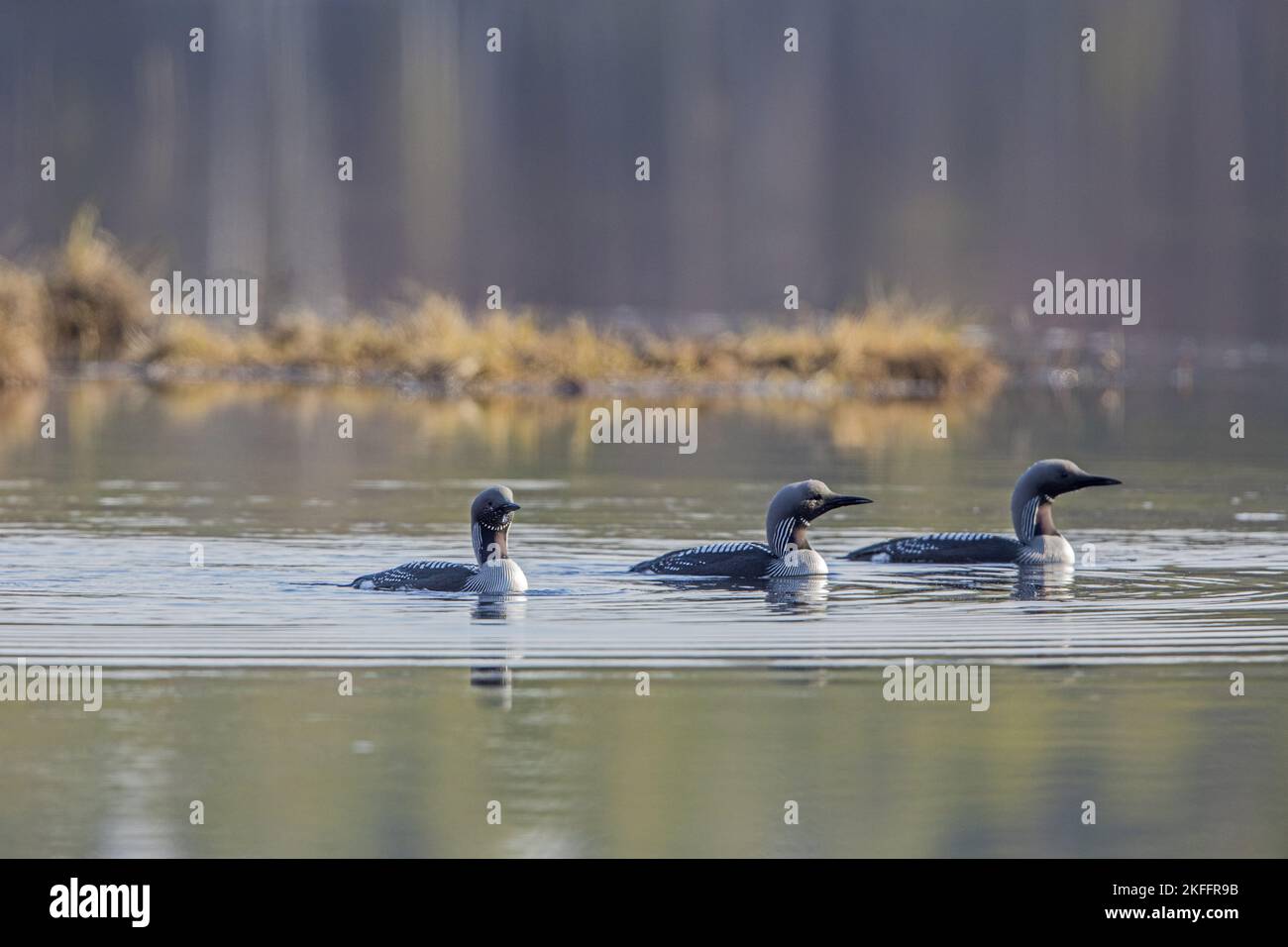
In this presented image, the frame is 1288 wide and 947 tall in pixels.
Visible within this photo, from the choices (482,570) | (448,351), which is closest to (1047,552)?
(482,570)

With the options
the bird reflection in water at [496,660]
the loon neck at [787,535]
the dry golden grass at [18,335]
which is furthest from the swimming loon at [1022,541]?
the dry golden grass at [18,335]

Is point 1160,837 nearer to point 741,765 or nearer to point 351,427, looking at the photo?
point 741,765

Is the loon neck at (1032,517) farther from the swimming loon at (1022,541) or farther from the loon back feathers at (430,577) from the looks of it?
the loon back feathers at (430,577)

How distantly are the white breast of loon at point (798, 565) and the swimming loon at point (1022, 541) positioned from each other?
0.79 meters

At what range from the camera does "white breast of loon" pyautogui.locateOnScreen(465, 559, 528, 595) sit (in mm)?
12719

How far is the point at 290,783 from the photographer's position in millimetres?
8219

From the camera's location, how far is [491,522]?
42.4ft

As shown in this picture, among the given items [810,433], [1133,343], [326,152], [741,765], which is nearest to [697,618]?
[741,765]

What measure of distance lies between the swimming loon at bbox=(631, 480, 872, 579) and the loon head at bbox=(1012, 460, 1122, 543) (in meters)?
1.23

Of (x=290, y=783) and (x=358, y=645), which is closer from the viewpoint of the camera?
(x=290, y=783)

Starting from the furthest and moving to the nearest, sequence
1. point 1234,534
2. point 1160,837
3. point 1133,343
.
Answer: point 1133,343 → point 1234,534 → point 1160,837

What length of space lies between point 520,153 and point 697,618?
3959 cm

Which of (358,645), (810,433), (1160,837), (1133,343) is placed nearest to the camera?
(1160,837)

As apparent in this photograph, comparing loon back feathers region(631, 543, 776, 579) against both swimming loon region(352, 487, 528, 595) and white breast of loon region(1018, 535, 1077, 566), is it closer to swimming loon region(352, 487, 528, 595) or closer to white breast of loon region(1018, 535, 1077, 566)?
swimming loon region(352, 487, 528, 595)
